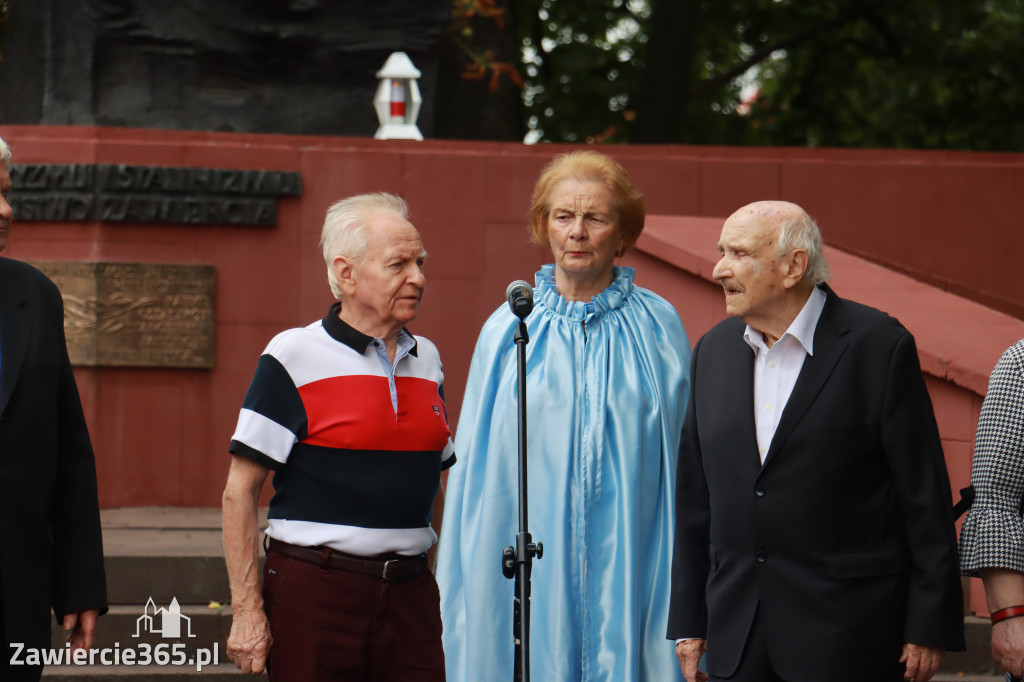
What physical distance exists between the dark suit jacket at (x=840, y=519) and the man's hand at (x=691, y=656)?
0.40 feet

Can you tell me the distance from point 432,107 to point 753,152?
2215 millimetres

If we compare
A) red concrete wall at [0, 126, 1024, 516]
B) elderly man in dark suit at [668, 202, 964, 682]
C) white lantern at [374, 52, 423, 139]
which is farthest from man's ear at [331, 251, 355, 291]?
white lantern at [374, 52, 423, 139]

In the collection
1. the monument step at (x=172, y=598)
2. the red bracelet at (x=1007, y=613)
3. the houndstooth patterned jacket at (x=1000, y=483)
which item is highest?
the houndstooth patterned jacket at (x=1000, y=483)

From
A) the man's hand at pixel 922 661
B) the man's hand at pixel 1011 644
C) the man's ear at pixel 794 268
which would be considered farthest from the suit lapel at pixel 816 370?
the man's hand at pixel 1011 644

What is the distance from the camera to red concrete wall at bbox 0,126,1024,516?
23.9 feet

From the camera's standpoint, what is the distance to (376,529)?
332cm

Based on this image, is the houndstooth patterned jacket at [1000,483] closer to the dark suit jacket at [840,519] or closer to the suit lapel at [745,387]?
the dark suit jacket at [840,519]

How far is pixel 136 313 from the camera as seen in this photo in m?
7.23

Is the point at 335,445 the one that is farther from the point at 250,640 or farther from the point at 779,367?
the point at 779,367

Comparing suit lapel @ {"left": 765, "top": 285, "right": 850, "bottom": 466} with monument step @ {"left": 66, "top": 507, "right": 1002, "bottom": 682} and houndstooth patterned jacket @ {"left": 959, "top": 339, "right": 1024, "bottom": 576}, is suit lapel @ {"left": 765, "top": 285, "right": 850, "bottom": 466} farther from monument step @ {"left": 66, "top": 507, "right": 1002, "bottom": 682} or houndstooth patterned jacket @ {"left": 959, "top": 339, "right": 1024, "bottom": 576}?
monument step @ {"left": 66, "top": 507, "right": 1002, "bottom": 682}

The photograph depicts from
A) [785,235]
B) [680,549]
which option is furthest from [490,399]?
[785,235]

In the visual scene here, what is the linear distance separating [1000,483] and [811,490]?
47cm

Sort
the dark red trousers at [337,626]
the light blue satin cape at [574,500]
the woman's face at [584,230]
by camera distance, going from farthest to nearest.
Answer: the woman's face at [584,230], the light blue satin cape at [574,500], the dark red trousers at [337,626]

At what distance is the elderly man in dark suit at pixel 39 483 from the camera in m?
3.19
